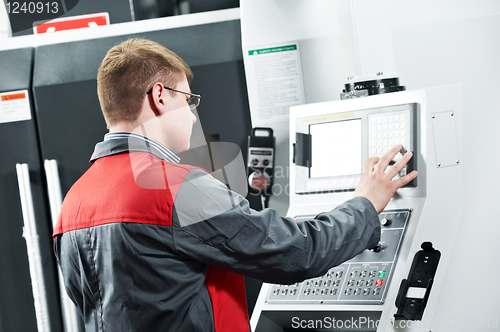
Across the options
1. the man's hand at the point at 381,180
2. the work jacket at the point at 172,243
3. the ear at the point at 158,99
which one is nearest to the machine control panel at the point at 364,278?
the man's hand at the point at 381,180

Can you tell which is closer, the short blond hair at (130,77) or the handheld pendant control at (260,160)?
the short blond hair at (130,77)

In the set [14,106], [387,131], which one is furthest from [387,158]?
[14,106]

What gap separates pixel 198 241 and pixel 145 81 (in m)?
0.47

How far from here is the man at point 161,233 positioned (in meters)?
1.03

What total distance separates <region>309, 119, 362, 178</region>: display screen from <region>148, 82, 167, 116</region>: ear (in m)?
0.61

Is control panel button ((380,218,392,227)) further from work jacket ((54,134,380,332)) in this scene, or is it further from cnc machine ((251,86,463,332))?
work jacket ((54,134,380,332))

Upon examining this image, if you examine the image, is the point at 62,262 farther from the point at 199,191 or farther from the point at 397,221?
the point at 397,221

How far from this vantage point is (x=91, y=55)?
2.11 m

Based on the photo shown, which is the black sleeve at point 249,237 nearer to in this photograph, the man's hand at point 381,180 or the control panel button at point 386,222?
the man's hand at point 381,180

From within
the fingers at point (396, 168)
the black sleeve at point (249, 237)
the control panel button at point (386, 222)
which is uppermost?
the fingers at point (396, 168)

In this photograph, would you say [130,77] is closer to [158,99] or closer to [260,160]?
[158,99]

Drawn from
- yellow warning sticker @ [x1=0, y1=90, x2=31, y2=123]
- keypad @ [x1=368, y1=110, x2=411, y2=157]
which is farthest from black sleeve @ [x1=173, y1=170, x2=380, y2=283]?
yellow warning sticker @ [x1=0, y1=90, x2=31, y2=123]

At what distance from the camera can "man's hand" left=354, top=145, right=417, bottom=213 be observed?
1281 millimetres

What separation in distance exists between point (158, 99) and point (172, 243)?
0.41 meters
